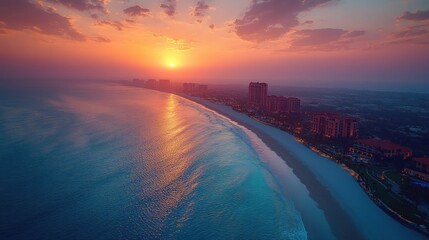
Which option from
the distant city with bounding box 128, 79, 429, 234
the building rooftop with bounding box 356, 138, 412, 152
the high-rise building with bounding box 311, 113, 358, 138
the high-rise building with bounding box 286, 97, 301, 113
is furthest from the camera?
the high-rise building with bounding box 286, 97, 301, 113

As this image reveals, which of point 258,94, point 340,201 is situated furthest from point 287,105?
point 340,201

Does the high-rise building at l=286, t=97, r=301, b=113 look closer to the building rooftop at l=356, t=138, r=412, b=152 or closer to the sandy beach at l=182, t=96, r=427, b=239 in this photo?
the building rooftop at l=356, t=138, r=412, b=152

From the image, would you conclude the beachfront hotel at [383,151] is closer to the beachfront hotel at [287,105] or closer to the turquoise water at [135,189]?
the turquoise water at [135,189]

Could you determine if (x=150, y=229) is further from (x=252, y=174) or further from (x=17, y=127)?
(x=17, y=127)

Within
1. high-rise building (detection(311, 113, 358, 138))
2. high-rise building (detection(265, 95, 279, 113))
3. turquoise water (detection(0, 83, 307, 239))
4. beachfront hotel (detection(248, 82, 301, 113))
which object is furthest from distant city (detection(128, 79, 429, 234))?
high-rise building (detection(265, 95, 279, 113))

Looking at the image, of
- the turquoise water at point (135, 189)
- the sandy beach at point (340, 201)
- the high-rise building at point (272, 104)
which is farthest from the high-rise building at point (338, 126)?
the high-rise building at point (272, 104)

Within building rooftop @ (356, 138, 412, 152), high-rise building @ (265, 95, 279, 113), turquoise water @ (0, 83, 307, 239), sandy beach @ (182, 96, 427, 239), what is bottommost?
sandy beach @ (182, 96, 427, 239)

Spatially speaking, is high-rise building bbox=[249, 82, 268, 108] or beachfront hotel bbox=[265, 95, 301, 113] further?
high-rise building bbox=[249, 82, 268, 108]
